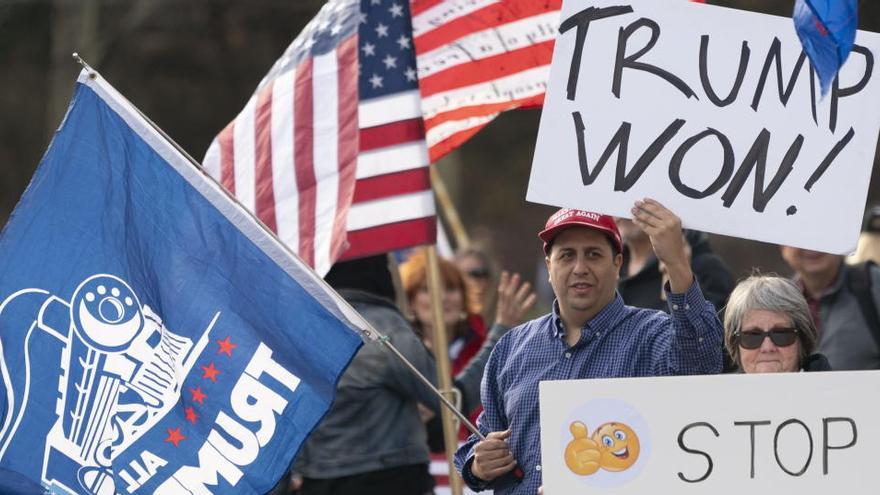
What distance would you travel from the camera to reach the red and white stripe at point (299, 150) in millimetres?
6383

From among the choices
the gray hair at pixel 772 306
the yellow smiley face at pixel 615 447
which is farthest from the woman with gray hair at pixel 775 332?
the yellow smiley face at pixel 615 447

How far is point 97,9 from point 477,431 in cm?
1643

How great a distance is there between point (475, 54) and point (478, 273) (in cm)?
302

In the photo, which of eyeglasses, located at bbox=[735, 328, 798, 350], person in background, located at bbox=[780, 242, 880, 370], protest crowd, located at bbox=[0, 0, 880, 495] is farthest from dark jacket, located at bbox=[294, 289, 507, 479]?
eyeglasses, located at bbox=[735, 328, 798, 350]

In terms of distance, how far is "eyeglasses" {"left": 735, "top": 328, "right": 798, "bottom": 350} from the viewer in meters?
4.96

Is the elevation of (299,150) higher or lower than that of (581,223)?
higher

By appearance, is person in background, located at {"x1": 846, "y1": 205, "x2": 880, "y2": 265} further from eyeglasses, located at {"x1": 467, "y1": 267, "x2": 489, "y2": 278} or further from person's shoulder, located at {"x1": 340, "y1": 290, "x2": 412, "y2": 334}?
person's shoulder, located at {"x1": 340, "y1": 290, "x2": 412, "y2": 334}

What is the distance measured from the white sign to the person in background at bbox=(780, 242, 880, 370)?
2.57 m

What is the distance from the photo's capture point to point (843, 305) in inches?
275

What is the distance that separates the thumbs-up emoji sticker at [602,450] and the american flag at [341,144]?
2087 millimetres

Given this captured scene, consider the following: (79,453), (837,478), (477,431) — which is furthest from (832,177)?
(79,453)

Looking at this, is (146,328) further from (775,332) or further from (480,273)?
(480,273)

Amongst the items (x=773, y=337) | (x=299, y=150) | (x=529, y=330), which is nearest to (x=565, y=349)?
(x=529, y=330)

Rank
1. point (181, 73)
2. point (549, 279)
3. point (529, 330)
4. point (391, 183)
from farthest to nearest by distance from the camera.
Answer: point (181, 73) → point (391, 183) → point (549, 279) → point (529, 330)
